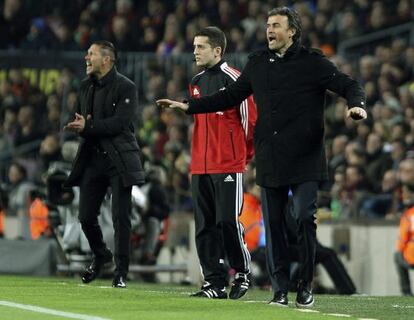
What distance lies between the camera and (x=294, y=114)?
36.7 ft

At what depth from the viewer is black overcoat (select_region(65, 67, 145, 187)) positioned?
43.1 ft

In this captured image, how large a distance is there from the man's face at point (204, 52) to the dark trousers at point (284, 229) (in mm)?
1426

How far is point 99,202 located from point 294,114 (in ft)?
9.46

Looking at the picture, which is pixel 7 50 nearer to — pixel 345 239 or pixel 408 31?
pixel 408 31

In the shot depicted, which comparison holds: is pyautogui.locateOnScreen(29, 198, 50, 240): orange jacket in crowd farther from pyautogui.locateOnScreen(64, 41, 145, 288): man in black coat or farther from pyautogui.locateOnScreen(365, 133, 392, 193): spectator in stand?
pyautogui.locateOnScreen(64, 41, 145, 288): man in black coat

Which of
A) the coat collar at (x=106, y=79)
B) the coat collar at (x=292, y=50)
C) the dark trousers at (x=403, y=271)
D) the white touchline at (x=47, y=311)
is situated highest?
the coat collar at (x=292, y=50)

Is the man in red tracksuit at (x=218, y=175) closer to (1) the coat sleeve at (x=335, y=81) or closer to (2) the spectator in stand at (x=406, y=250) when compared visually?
(1) the coat sleeve at (x=335, y=81)

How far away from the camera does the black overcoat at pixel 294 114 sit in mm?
11148

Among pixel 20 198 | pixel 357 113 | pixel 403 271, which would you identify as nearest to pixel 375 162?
pixel 403 271

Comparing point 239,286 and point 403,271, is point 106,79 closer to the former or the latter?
point 239,286

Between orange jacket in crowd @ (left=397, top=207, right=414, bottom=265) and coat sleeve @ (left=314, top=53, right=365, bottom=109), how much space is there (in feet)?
18.6

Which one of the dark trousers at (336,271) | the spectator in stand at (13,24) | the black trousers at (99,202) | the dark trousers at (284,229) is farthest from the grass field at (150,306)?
the spectator in stand at (13,24)

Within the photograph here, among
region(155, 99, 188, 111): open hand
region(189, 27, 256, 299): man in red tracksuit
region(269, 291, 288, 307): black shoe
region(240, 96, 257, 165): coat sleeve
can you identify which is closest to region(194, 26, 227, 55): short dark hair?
region(189, 27, 256, 299): man in red tracksuit

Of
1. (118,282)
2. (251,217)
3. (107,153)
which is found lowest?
A: (118,282)
